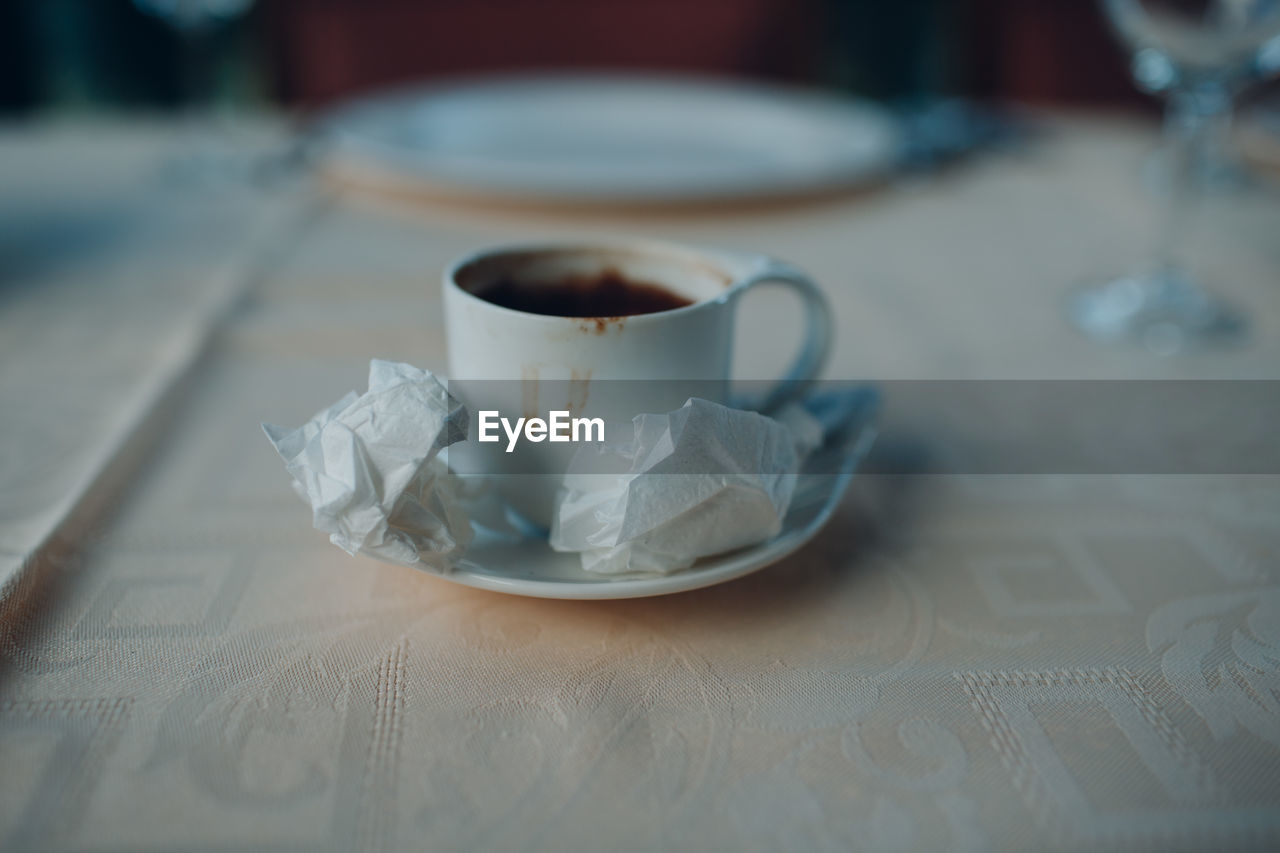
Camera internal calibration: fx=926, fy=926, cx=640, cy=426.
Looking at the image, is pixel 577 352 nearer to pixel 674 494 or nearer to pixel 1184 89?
pixel 674 494

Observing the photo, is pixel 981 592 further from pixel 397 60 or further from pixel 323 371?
pixel 397 60

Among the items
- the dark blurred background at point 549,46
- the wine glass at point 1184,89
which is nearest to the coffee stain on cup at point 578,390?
the wine glass at point 1184,89

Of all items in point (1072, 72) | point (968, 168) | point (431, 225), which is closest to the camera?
Answer: point (431, 225)

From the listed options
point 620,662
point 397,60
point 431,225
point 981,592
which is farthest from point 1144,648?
point 397,60

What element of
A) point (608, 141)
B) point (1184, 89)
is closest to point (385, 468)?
point (1184, 89)

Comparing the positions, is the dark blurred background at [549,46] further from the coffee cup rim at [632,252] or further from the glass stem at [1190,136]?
the coffee cup rim at [632,252]

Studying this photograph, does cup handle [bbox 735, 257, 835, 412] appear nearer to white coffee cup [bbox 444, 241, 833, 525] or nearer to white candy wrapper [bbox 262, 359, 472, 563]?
white coffee cup [bbox 444, 241, 833, 525]

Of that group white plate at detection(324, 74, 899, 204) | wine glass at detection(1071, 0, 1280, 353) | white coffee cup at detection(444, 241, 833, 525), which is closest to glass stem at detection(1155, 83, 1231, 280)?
wine glass at detection(1071, 0, 1280, 353)
